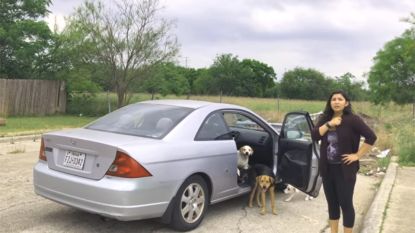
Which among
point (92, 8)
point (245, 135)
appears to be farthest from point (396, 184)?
point (92, 8)

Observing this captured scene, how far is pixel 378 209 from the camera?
688 centimetres

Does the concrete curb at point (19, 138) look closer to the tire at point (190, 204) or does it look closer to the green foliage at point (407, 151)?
the tire at point (190, 204)

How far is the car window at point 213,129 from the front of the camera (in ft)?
20.3

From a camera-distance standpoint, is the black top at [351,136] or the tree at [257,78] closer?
the black top at [351,136]

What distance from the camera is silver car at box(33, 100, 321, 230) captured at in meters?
5.14

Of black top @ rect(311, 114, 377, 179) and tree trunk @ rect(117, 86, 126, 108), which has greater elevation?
black top @ rect(311, 114, 377, 179)

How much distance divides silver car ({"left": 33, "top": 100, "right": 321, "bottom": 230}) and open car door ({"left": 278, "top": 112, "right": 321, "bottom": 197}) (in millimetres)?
13

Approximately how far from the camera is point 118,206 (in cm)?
504

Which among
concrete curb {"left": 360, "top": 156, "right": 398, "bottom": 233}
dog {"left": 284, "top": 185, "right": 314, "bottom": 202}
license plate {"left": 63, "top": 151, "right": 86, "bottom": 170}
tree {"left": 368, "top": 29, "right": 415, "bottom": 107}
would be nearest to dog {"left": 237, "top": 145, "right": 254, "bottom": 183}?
dog {"left": 284, "top": 185, "right": 314, "bottom": 202}

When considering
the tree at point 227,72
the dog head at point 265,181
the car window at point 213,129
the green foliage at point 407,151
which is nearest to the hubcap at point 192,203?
the car window at point 213,129

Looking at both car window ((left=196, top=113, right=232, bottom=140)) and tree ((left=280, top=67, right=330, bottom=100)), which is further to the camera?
tree ((left=280, top=67, right=330, bottom=100))

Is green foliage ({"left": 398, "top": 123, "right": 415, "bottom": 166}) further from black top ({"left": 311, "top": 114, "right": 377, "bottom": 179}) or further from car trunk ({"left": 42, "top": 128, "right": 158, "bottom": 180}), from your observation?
car trunk ({"left": 42, "top": 128, "right": 158, "bottom": 180})

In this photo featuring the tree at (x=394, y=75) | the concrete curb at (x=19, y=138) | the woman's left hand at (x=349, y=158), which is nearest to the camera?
the woman's left hand at (x=349, y=158)

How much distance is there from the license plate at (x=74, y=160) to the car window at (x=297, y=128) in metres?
2.80
